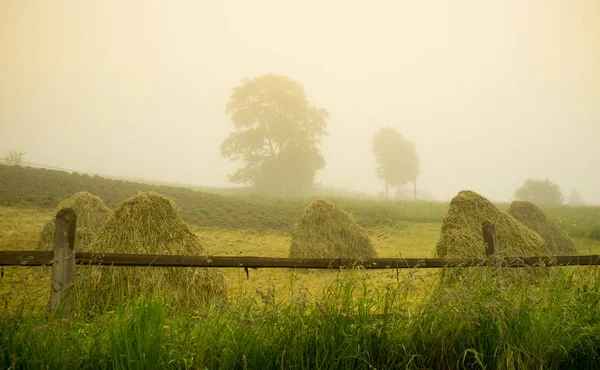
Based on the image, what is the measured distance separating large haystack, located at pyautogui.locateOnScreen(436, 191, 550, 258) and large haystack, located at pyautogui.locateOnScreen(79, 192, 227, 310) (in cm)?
596

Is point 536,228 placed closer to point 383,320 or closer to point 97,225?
point 383,320

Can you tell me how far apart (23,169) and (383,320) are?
2975 centimetres

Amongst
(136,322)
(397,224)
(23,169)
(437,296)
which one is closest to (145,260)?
(136,322)

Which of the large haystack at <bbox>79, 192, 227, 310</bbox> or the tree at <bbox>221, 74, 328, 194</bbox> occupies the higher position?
the tree at <bbox>221, 74, 328, 194</bbox>

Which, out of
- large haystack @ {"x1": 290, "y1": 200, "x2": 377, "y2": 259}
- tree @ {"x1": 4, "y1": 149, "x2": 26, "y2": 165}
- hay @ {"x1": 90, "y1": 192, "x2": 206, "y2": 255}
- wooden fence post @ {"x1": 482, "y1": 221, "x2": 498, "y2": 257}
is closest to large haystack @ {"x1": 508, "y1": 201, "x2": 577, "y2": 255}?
large haystack @ {"x1": 290, "y1": 200, "x2": 377, "y2": 259}

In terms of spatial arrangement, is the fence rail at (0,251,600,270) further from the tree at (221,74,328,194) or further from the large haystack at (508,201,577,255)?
the tree at (221,74,328,194)

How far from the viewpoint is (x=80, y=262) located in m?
4.28

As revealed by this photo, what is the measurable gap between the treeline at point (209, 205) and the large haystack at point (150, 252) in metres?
13.8

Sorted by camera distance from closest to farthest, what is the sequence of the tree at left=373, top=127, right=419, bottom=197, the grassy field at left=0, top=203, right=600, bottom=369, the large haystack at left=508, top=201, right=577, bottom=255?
the grassy field at left=0, top=203, right=600, bottom=369 < the large haystack at left=508, top=201, right=577, bottom=255 < the tree at left=373, top=127, right=419, bottom=197

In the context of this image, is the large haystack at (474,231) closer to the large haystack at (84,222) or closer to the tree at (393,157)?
the large haystack at (84,222)

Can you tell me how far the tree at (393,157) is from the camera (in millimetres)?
64062

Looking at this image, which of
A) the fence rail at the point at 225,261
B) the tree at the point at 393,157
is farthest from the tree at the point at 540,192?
the fence rail at the point at 225,261

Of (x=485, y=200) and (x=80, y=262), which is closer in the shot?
(x=80, y=262)

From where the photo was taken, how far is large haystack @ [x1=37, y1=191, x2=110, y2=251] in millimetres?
10219
